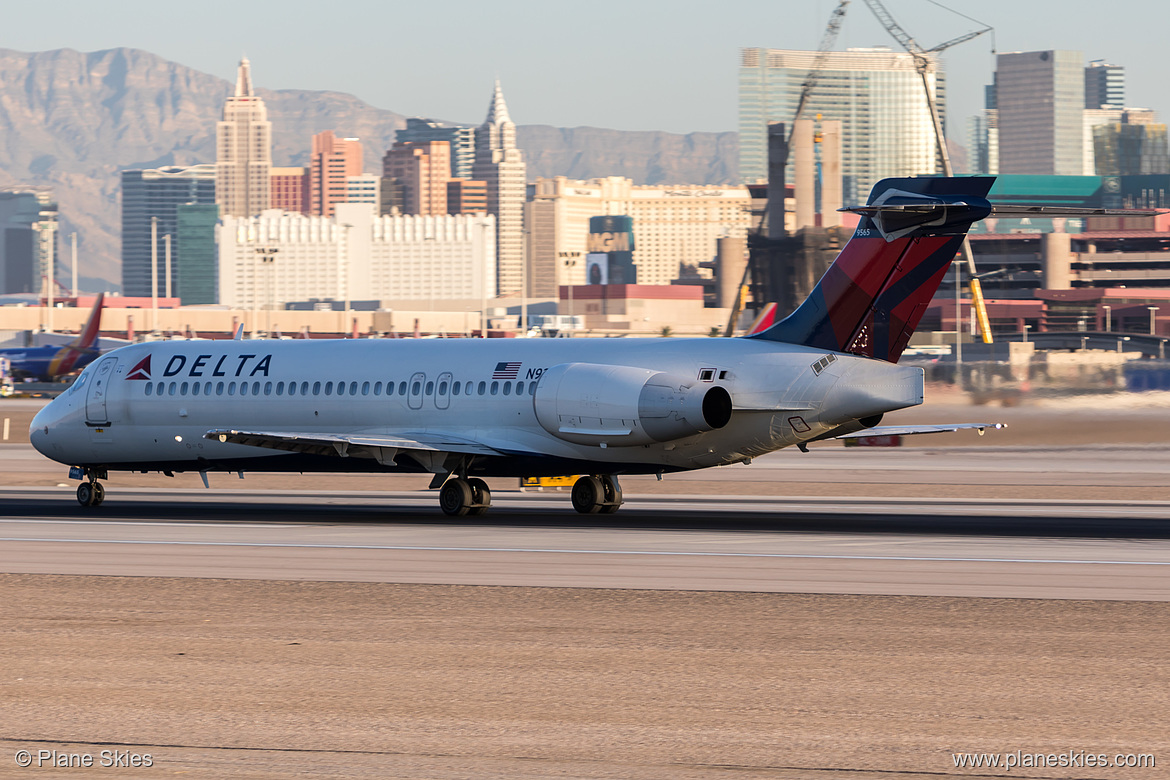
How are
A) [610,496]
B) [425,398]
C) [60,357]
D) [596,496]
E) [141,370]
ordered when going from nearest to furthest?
[596,496] → [610,496] → [425,398] → [141,370] → [60,357]

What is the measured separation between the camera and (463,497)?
30984mm

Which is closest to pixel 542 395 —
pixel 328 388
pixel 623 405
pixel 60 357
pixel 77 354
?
pixel 623 405

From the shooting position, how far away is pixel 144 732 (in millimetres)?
11797

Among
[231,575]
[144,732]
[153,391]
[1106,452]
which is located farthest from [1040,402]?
[144,732]

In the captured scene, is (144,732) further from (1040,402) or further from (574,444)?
(1040,402)

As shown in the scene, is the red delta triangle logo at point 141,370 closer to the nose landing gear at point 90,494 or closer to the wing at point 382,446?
the nose landing gear at point 90,494

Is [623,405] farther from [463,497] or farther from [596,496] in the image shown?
[463,497]

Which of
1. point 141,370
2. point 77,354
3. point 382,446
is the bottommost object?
point 382,446

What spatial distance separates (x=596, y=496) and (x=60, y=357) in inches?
3378

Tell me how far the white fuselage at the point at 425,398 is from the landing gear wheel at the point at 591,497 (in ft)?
3.45

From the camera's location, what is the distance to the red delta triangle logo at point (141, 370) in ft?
117

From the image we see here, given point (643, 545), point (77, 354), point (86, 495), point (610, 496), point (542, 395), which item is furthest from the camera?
point (77, 354)

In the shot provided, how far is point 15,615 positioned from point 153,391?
1802 centimetres

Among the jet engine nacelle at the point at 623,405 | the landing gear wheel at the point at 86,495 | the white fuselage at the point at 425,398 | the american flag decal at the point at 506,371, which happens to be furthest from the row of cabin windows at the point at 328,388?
the landing gear wheel at the point at 86,495
